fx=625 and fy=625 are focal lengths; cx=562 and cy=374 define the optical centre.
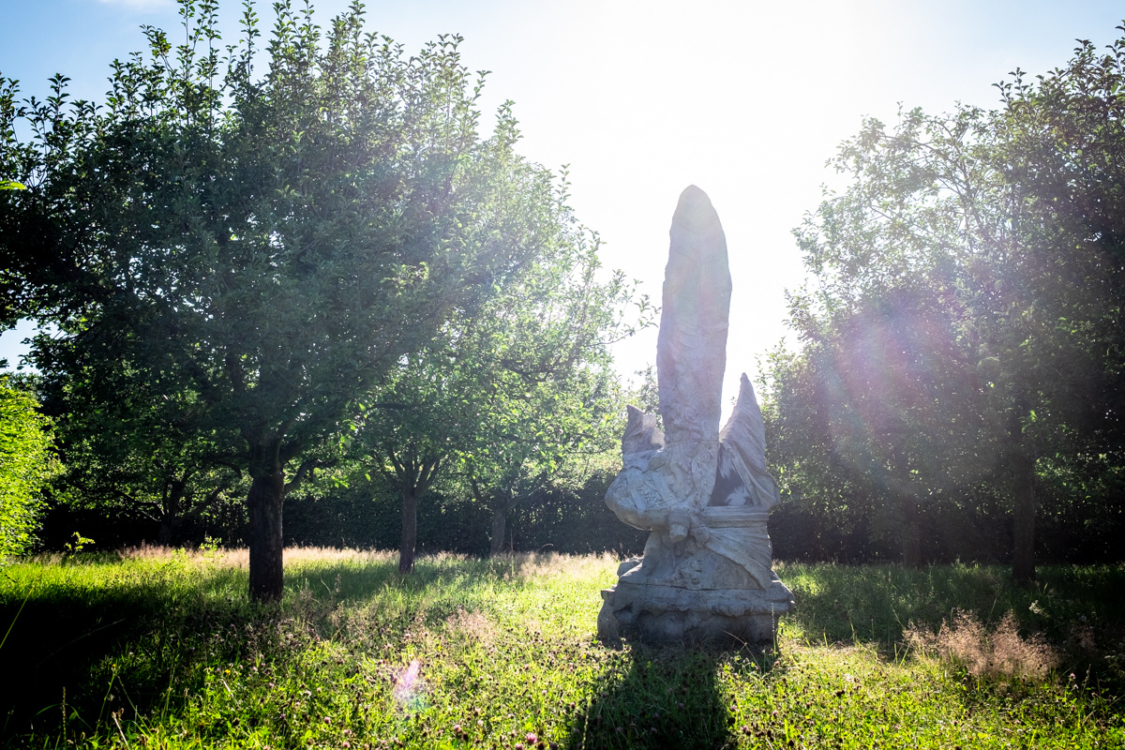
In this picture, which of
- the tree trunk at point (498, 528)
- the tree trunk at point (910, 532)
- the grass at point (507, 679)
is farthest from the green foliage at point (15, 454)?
the tree trunk at point (910, 532)

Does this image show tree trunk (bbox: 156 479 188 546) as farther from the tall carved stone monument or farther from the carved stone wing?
the carved stone wing

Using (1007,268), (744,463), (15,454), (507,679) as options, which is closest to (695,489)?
(744,463)

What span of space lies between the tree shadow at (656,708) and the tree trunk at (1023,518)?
8.20 m

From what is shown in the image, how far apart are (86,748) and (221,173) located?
273 inches

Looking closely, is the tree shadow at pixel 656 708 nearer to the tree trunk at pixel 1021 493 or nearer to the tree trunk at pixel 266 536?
the tree trunk at pixel 266 536

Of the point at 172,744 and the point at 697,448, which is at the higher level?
the point at 697,448

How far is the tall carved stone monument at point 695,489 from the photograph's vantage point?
22.5 ft

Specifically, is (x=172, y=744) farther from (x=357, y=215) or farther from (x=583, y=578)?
(x=583, y=578)

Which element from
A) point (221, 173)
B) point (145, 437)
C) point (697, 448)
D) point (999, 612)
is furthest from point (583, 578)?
point (221, 173)

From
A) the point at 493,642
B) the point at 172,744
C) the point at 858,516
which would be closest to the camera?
the point at 172,744

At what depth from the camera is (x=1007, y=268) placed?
30.5ft

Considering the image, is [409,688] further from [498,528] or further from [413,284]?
[498,528]

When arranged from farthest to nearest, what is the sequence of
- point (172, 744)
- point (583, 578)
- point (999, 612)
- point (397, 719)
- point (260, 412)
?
point (583, 578) → point (999, 612) → point (260, 412) → point (397, 719) → point (172, 744)

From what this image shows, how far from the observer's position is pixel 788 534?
1923 cm
